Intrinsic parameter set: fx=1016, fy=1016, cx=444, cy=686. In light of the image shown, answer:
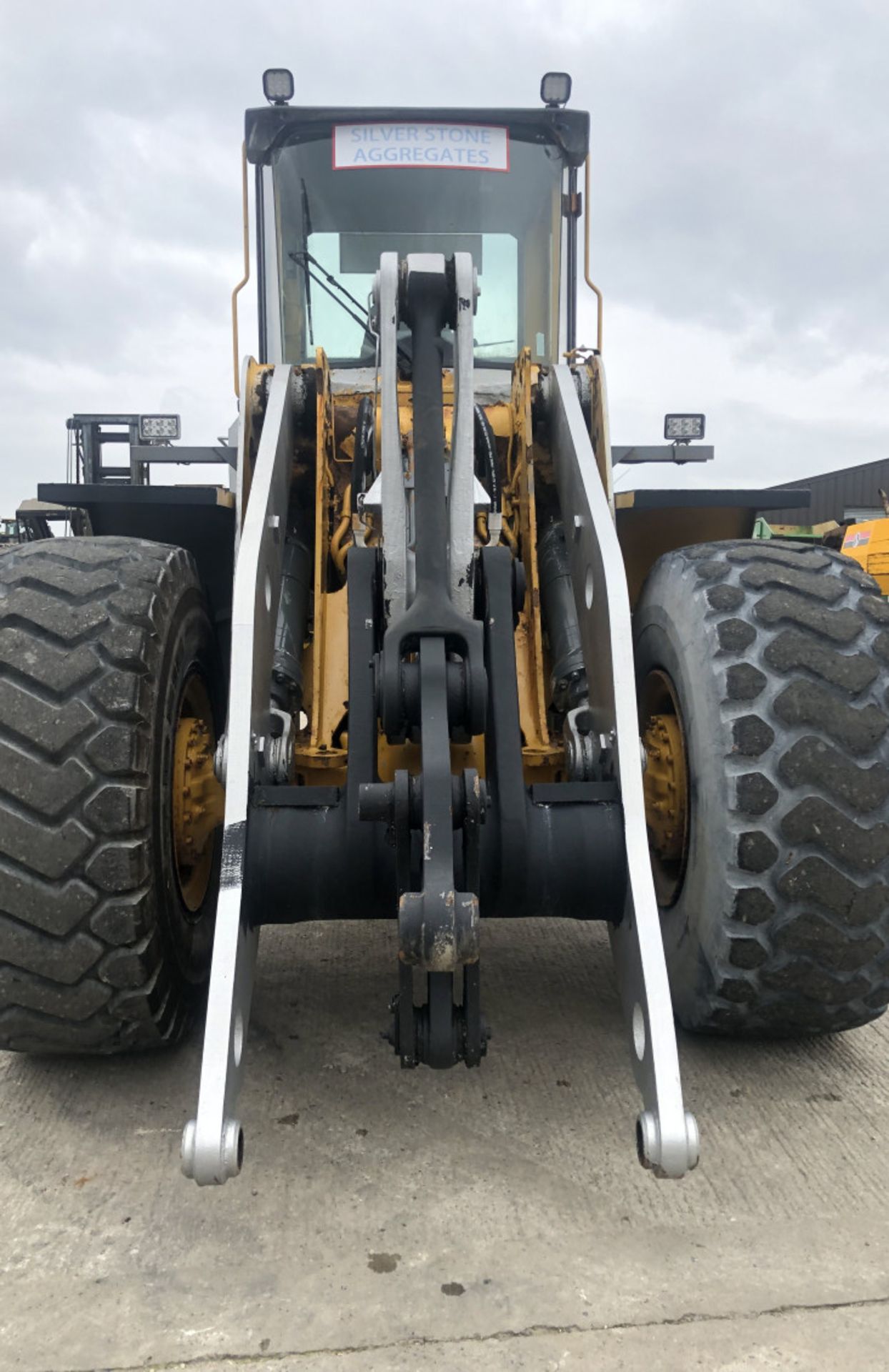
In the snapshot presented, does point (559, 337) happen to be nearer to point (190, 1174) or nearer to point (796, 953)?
point (796, 953)

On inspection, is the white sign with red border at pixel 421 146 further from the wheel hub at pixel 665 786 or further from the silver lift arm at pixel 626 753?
the wheel hub at pixel 665 786

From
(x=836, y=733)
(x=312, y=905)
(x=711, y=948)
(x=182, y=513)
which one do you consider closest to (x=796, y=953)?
(x=711, y=948)

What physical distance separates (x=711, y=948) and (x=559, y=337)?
9.21 ft

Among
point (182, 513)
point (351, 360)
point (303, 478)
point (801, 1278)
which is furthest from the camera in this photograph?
point (351, 360)

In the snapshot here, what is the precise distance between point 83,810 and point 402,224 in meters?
2.91

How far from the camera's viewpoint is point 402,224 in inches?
161

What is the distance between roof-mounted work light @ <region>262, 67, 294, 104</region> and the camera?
13.0 ft

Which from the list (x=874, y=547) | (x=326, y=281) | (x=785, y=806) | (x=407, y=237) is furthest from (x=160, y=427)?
(x=874, y=547)

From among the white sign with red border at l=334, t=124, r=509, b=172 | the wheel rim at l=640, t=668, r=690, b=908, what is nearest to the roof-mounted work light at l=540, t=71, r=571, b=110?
the white sign with red border at l=334, t=124, r=509, b=172

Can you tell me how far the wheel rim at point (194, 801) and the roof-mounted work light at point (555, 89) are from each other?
2767 mm

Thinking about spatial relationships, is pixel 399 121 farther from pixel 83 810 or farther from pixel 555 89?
pixel 83 810

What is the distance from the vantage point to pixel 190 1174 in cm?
177

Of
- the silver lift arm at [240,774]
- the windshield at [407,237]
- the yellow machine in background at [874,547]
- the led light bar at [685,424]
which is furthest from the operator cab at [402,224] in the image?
the yellow machine in background at [874,547]

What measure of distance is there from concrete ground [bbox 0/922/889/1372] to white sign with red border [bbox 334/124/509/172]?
2997 mm
